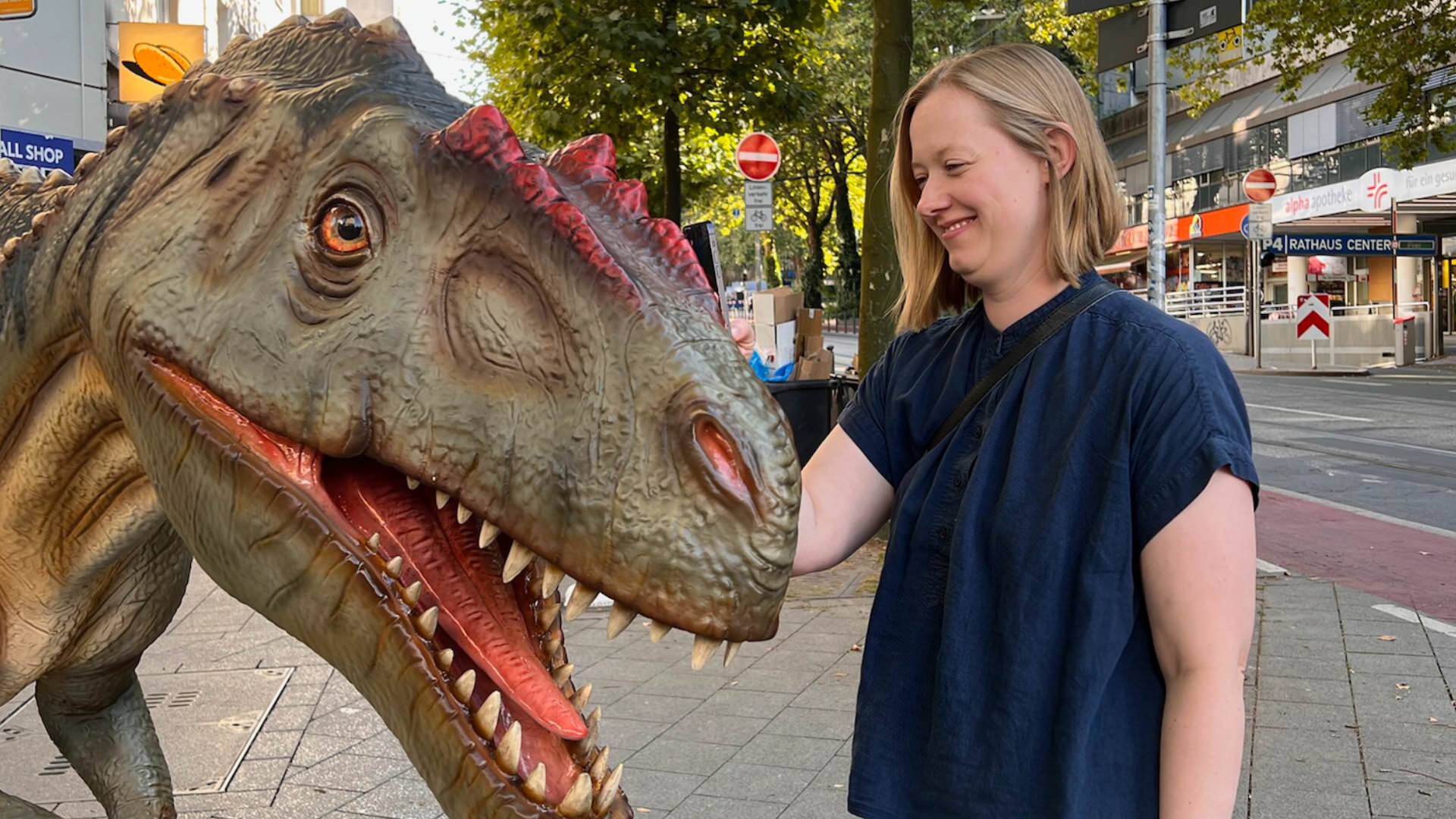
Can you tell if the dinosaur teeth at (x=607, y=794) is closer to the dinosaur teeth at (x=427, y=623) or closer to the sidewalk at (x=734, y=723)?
the dinosaur teeth at (x=427, y=623)

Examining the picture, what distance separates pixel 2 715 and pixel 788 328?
6.20m

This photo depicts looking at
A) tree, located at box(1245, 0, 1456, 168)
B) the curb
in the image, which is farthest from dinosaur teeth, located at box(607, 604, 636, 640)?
the curb

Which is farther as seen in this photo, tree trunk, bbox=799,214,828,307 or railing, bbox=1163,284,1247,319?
tree trunk, bbox=799,214,828,307

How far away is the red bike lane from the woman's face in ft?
17.5

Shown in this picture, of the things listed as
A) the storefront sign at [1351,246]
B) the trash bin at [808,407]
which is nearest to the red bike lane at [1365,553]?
the trash bin at [808,407]

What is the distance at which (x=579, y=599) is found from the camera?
116 centimetres

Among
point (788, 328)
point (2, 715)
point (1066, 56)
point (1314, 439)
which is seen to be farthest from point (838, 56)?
point (2, 715)

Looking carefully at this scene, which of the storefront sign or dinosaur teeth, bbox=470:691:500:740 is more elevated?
the storefront sign

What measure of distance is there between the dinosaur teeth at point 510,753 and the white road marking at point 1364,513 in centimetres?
830

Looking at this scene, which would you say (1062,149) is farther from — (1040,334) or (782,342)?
(782,342)

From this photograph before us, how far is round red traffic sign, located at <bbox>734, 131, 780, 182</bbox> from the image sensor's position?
12.6 metres

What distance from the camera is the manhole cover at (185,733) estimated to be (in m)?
4.11

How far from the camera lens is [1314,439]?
1291 centimetres

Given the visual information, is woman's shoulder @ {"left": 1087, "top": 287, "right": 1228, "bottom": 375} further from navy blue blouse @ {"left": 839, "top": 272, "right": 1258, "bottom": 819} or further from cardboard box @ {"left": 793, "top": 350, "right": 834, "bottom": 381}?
cardboard box @ {"left": 793, "top": 350, "right": 834, "bottom": 381}
